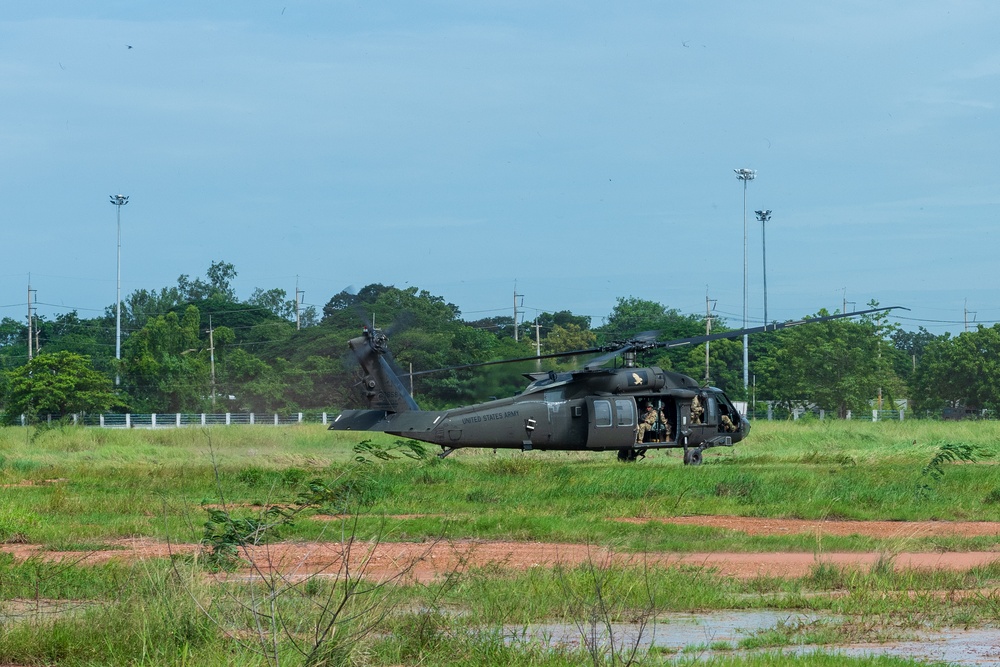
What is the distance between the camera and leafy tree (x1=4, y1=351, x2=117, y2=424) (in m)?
56.2

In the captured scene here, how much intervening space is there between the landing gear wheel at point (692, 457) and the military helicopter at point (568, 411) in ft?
0.08

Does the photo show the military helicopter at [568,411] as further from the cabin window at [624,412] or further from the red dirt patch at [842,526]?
the red dirt patch at [842,526]

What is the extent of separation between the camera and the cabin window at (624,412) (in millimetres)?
23850

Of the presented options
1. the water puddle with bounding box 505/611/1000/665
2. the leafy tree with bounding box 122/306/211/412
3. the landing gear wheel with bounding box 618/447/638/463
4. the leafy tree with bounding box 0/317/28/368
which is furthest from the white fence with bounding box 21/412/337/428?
the water puddle with bounding box 505/611/1000/665

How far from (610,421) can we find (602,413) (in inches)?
10.2

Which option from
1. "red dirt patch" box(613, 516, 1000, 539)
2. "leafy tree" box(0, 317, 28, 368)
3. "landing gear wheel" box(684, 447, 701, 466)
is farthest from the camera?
"leafy tree" box(0, 317, 28, 368)

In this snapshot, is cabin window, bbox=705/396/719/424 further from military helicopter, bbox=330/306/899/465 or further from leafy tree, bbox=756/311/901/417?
leafy tree, bbox=756/311/901/417

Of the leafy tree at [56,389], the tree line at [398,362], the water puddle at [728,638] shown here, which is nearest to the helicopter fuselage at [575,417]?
the water puddle at [728,638]

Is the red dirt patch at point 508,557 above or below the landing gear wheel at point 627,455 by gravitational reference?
below

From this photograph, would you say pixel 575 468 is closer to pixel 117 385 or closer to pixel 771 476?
pixel 771 476

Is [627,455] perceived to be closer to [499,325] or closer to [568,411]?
[568,411]

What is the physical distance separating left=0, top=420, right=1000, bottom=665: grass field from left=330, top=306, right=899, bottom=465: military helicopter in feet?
2.37

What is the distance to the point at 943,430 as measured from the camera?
41688 millimetres

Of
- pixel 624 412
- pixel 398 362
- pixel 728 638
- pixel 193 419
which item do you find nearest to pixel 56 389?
pixel 193 419
